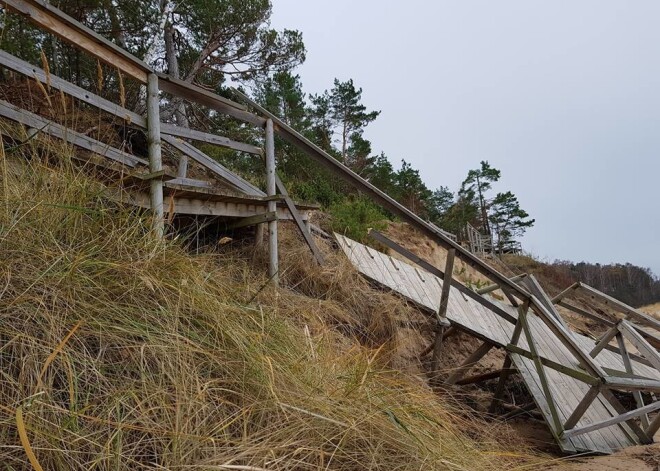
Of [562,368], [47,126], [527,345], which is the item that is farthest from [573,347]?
[47,126]

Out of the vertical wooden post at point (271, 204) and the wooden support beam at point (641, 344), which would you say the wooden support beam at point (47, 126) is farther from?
the wooden support beam at point (641, 344)

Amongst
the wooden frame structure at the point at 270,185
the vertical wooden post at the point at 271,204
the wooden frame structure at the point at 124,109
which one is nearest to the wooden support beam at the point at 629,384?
the wooden frame structure at the point at 270,185

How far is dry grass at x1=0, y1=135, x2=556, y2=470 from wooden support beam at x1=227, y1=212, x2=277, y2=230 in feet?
6.02

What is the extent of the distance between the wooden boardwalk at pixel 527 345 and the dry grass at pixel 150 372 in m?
2.09

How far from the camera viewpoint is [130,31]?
11492 mm

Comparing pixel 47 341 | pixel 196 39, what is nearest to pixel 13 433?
pixel 47 341

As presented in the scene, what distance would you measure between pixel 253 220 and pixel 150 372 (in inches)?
111

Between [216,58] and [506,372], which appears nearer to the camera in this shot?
Answer: [506,372]

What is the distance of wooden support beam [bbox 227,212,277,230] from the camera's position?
433 cm

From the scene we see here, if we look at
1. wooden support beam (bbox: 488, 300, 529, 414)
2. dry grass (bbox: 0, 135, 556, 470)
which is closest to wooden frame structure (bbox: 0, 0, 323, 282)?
dry grass (bbox: 0, 135, 556, 470)

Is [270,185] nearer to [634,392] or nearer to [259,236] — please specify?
[259,236]

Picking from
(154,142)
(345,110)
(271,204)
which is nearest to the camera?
(154,142)

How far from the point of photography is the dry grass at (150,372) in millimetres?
1423

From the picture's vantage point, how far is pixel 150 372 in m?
1.71
